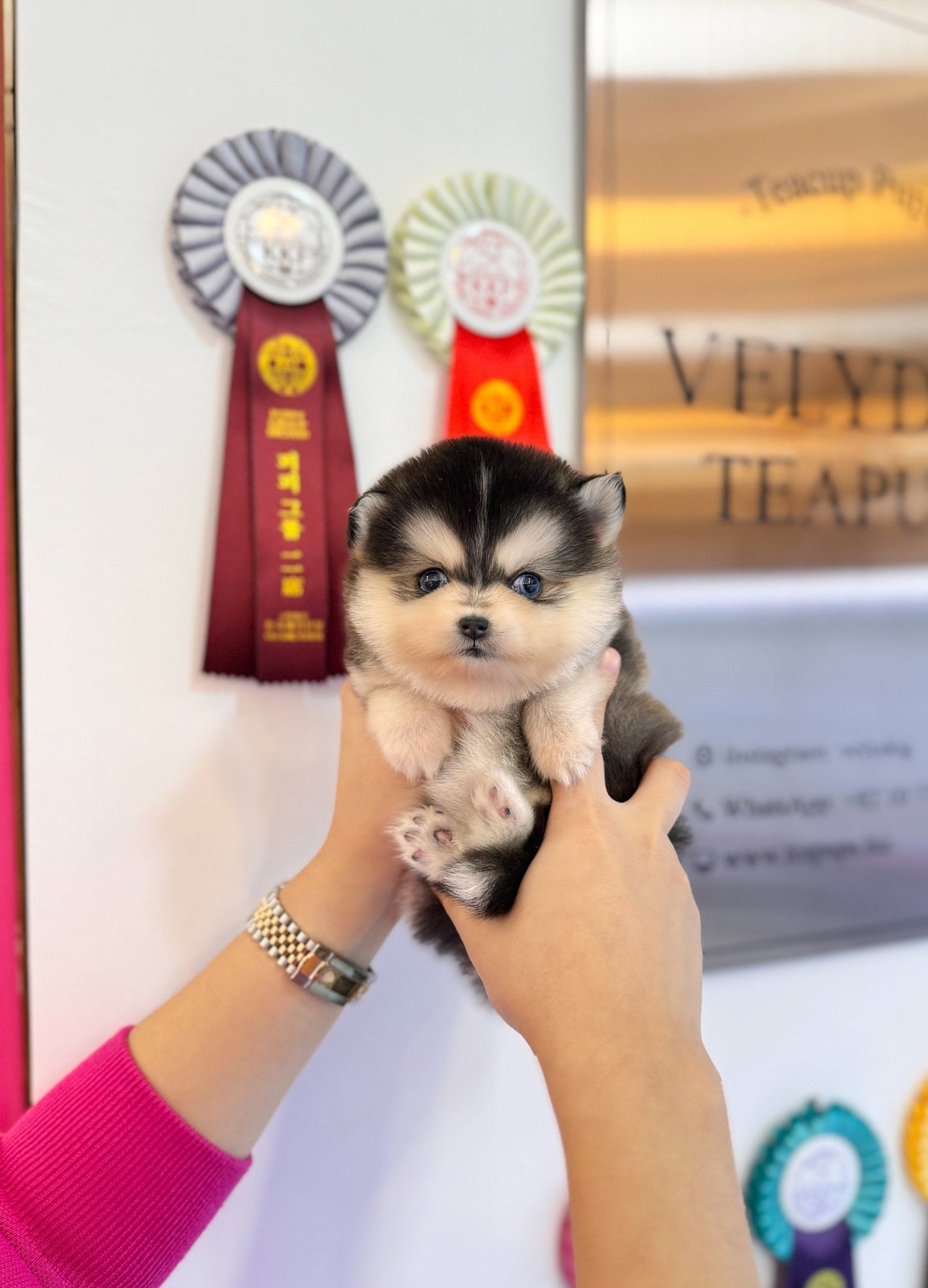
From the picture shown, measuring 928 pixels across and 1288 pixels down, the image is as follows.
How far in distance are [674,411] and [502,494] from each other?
661 mm

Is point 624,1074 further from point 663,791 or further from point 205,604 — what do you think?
point 205,604

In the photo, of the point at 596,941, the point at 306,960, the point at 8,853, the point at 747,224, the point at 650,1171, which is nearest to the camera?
the point at 650,1171

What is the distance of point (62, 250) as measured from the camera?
1.05 m

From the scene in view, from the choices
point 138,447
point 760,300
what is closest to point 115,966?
point 138,447

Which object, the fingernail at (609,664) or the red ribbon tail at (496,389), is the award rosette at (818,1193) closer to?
the fingernail at (609,664)

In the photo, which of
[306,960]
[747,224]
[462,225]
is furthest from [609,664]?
[747,224]

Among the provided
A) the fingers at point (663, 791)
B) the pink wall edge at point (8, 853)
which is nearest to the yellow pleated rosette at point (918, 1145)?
the fingers at point (663, 791)

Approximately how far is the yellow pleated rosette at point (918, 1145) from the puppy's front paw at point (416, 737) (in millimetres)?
1340

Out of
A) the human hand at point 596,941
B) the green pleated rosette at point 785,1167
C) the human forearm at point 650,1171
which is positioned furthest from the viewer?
the green pleated rosette at point 785,1167

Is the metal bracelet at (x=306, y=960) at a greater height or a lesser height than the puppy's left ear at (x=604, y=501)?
lesser

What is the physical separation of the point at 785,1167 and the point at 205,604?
4.32 ft

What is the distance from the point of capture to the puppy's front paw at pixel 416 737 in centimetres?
82

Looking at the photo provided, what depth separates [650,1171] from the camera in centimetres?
63

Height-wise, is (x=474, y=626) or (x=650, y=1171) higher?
(x=474, y=626)
